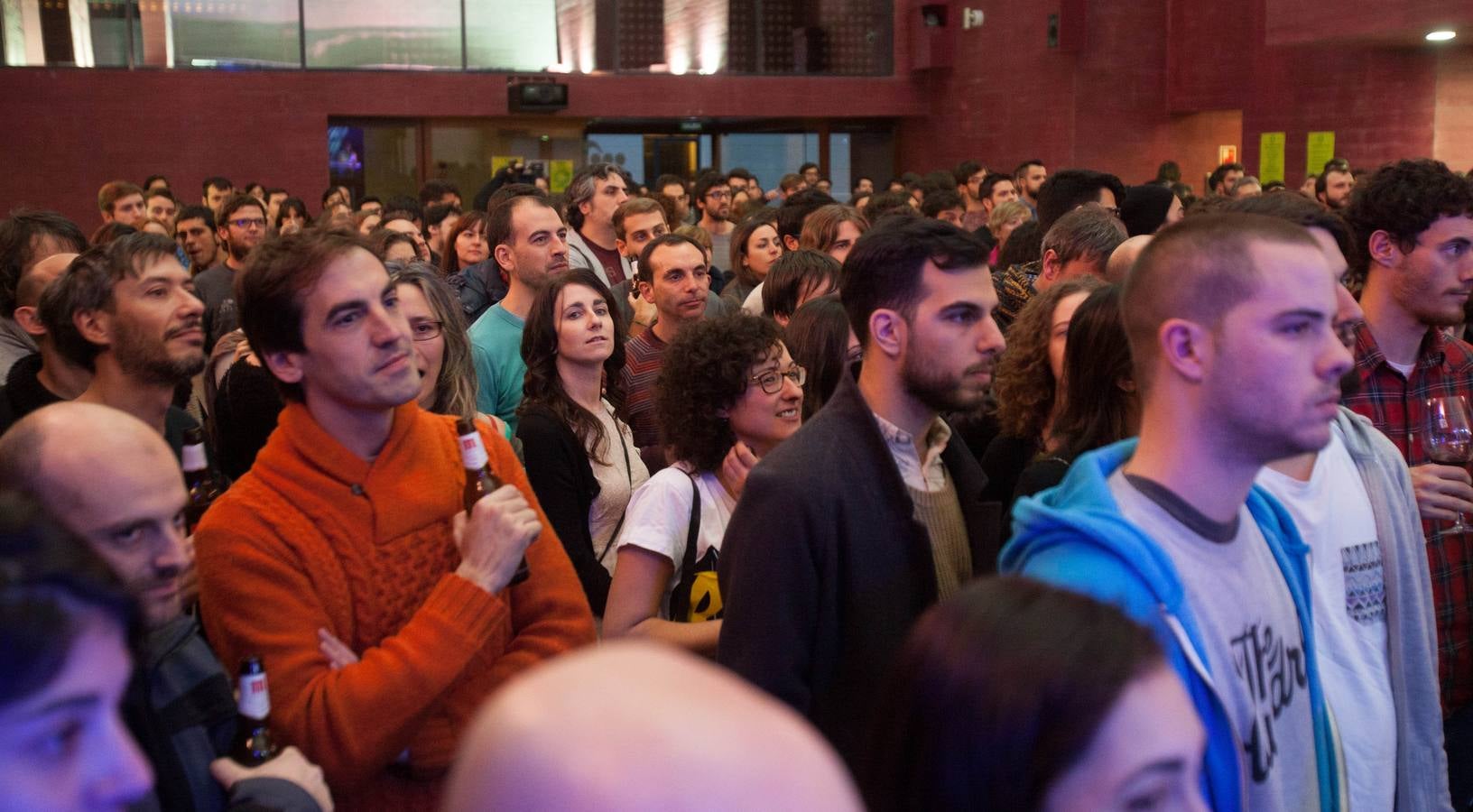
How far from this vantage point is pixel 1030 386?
378 cm

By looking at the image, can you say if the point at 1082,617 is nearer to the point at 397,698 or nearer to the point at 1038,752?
the point at 1038,752

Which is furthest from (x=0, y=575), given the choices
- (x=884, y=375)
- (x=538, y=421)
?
(x=538, y=421)

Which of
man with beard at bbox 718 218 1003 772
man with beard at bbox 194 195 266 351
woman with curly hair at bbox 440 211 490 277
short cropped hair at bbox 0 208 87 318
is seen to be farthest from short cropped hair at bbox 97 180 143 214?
man with beard at bbox 718 218 1003 772

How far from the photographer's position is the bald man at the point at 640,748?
0.83 m

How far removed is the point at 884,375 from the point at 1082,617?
1296 mm

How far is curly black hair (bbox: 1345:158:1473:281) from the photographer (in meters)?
3.78

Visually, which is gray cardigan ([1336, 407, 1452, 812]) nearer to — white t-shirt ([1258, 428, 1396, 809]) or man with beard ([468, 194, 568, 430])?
white t-shirt ([1258, 428, 1396, 809])

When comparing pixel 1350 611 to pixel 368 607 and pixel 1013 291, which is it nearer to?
pixel 368 607

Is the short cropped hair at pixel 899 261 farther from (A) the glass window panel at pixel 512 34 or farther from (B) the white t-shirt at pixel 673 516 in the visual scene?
(A) the glass window panel at pixel 512 34

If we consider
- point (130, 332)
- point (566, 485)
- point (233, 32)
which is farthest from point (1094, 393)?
point (233, 32)

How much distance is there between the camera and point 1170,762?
1415 mm

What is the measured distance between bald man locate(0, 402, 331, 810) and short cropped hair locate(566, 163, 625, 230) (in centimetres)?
547

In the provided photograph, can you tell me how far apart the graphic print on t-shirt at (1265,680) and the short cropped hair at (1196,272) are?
451mm

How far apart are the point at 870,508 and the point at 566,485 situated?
1.60 meters
